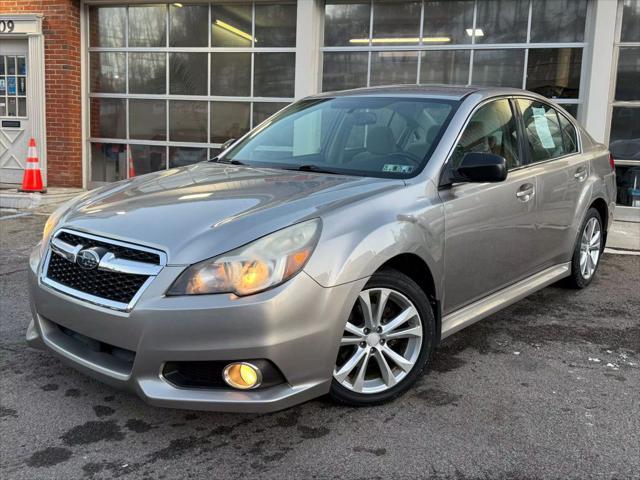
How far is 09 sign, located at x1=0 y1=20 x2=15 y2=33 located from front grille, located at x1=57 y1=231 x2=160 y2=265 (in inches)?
346

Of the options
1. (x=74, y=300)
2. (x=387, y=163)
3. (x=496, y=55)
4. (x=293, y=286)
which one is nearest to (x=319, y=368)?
(x=293, y=286)

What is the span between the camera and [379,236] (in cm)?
297

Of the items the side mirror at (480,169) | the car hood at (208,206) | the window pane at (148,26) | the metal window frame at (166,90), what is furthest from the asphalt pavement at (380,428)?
the window pane at (148,26)

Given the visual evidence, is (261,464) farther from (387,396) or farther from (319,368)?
(387,396)

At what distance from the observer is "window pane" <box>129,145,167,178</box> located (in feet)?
34.7

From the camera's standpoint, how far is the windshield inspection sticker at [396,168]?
3.47 m

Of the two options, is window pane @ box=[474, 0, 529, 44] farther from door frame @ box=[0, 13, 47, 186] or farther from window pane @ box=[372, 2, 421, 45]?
door frame @ box=[0, 13, 47, 186]

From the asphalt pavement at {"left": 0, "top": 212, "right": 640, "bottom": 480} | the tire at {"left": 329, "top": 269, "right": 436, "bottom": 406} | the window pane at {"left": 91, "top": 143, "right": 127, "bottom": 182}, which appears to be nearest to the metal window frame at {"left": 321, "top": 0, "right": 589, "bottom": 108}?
the window pane at {"left": 91, "top": 143, "right": 127, "bottom": 182}

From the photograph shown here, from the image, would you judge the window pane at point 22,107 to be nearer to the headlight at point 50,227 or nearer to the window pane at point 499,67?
the window pane at point 499,67

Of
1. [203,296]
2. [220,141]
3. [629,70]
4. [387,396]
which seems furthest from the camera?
[220,141]

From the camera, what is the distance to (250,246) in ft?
8.69

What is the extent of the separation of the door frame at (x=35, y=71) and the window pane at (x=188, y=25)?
2042 mm

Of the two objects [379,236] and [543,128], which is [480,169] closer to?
[379,236]

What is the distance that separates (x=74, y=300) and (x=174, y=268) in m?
0.56
